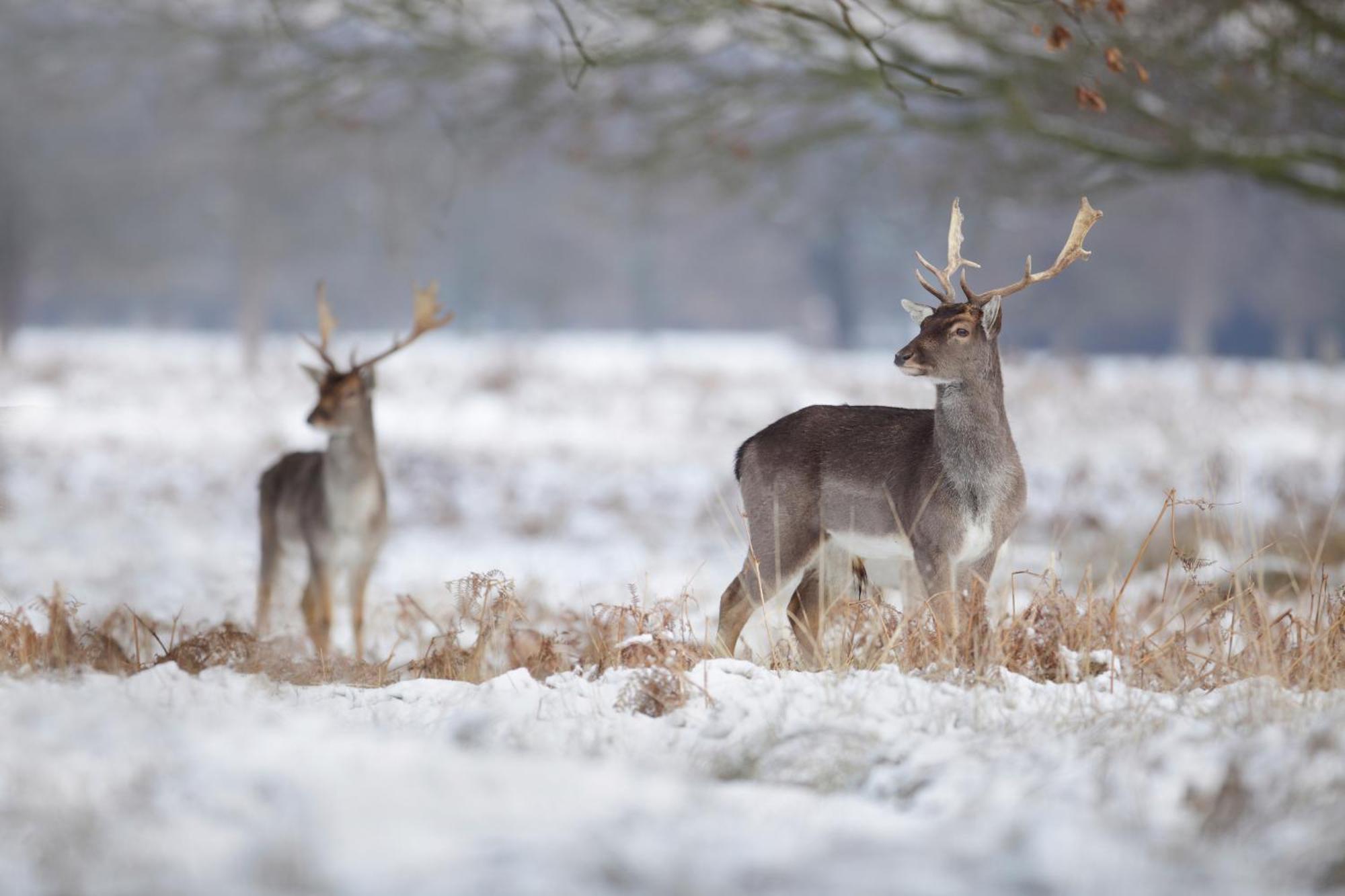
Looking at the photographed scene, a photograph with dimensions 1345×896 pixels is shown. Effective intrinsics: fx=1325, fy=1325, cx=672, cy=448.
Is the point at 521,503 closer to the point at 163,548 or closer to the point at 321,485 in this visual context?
the point at 163,548

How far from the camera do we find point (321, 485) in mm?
7551

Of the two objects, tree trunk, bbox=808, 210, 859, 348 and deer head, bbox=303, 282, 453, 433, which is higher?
tree trunk, bbox=808, 210, 859, 348

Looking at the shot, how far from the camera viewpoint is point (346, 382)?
7316 mm

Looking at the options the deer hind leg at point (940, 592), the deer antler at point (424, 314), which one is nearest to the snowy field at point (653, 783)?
the deer hind leg at point (940, 592)

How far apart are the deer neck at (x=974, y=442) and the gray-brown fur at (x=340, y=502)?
3701mm

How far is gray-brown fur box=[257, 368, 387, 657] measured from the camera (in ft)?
24.0

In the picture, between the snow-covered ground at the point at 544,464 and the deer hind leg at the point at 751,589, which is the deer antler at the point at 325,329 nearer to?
the snow-covered ground at the point at 544,464

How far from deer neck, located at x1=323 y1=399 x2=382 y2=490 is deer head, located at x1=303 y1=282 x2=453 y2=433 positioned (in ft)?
0.22

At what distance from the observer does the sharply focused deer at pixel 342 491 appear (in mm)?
7312

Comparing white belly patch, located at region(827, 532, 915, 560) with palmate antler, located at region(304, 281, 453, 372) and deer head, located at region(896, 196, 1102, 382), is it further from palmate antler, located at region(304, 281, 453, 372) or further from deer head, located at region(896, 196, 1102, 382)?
palmate antler, located at region(304, 281, 453, 372)

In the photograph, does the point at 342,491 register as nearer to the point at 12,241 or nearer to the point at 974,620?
the point at 974,620

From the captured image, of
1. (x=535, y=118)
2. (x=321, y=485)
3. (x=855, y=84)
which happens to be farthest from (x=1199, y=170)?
(x=321, y=485)

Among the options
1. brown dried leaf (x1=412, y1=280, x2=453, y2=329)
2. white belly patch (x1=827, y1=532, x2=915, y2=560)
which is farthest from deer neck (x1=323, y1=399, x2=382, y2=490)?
white belly patch (x1=827, y1=532, x2=915, y2=560)

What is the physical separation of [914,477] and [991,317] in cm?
63
